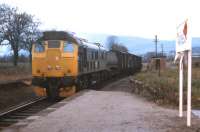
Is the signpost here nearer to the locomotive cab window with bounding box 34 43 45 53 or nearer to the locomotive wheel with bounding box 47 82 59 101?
the locomotive wheel with bounding box 47 82 59 101

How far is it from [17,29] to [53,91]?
25.7 meters

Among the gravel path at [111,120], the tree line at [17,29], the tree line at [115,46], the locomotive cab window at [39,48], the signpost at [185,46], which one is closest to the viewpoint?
the signpost at [185,46]

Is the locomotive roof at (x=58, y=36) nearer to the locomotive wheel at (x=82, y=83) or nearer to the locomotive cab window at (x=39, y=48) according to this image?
the locomotive cab window at (x=39, y=48)

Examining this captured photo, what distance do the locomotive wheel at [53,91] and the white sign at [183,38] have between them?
42.6 ft

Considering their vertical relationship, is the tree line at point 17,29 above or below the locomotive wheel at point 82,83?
above

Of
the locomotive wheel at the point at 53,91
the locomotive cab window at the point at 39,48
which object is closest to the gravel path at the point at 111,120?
the locomotive wheel at the point at 53,91

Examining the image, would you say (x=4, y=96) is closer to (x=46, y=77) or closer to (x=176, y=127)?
(x=46, y=77)

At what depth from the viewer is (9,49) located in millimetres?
51531

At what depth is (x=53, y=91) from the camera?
82.0ft

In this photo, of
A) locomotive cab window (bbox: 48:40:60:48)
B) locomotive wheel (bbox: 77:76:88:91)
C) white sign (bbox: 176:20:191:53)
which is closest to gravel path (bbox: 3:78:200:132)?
white sign (bbox: 176:20:191:53)

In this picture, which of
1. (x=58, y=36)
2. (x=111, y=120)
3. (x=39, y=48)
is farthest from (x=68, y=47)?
(x=111, y=120)

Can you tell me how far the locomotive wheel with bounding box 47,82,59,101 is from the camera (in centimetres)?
2480

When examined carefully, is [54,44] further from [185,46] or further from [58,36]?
[185,46]

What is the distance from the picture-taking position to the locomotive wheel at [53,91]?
2480 cm
